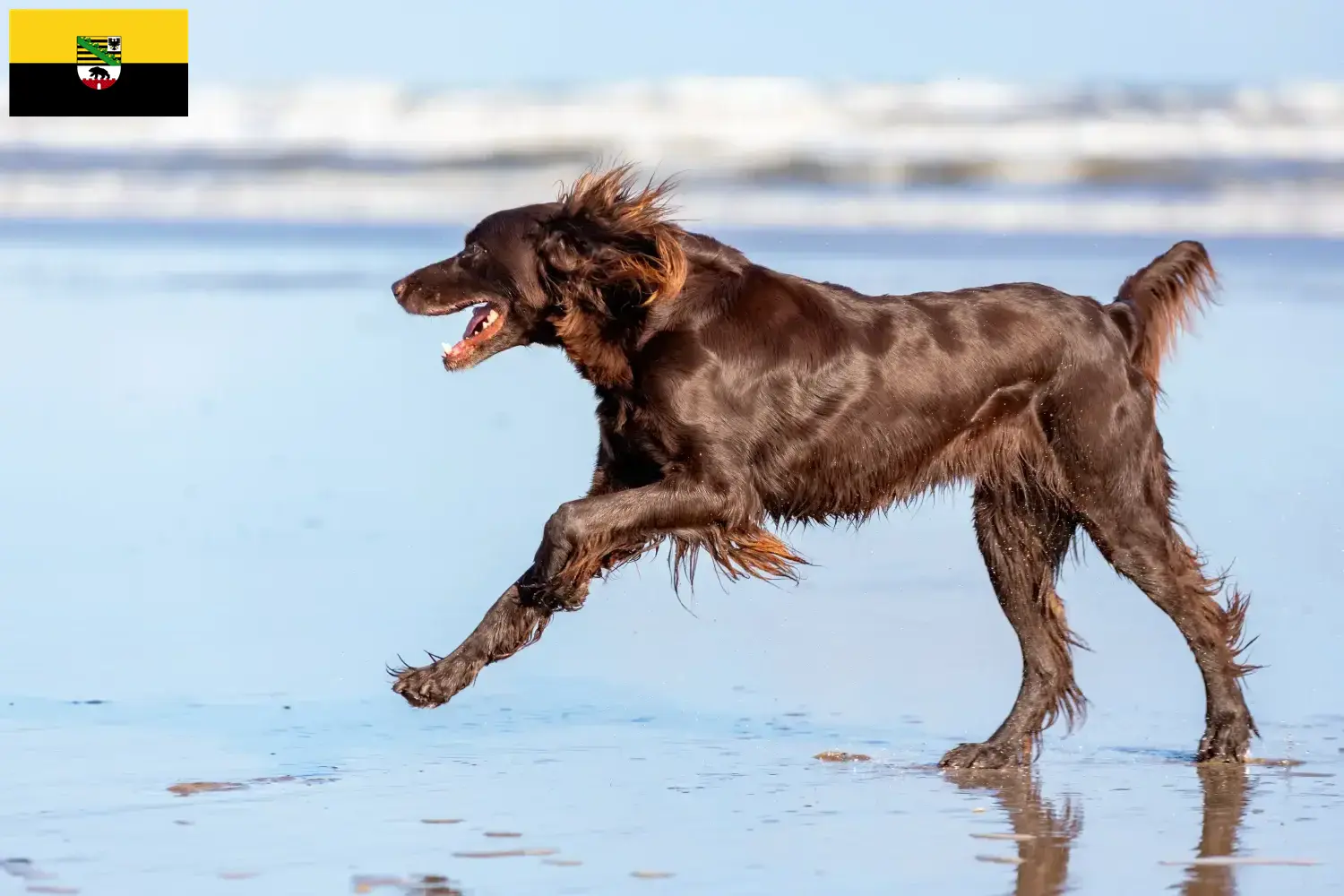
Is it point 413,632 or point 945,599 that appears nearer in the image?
point 413,632

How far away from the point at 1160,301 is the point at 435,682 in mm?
2714

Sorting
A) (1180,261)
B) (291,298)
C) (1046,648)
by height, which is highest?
(291,298)

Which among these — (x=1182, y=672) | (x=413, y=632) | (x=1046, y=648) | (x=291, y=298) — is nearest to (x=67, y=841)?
(x=413, y=632)

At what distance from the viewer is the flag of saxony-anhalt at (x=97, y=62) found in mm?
21078

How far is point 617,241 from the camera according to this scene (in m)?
6.38

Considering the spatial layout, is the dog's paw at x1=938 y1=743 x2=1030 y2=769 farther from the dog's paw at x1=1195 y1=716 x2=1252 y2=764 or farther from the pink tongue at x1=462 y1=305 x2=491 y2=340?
the pink tongue at x1=462 y1=305 x2=491 y2=340

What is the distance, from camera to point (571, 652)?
288 inches

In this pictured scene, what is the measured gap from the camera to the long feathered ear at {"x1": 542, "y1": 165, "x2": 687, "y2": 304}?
6266mm

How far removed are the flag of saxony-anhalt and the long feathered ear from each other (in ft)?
48.8

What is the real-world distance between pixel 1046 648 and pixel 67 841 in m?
3.16

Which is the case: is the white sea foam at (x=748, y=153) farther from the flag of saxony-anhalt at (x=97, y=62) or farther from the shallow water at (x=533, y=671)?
the shallow water at (x=533, y=671)

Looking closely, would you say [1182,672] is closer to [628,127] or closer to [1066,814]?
[1066,814]

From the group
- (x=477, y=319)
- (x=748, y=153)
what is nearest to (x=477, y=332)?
(x=477, y=319)

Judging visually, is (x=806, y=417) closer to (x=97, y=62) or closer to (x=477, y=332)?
(x=477, y=332)
